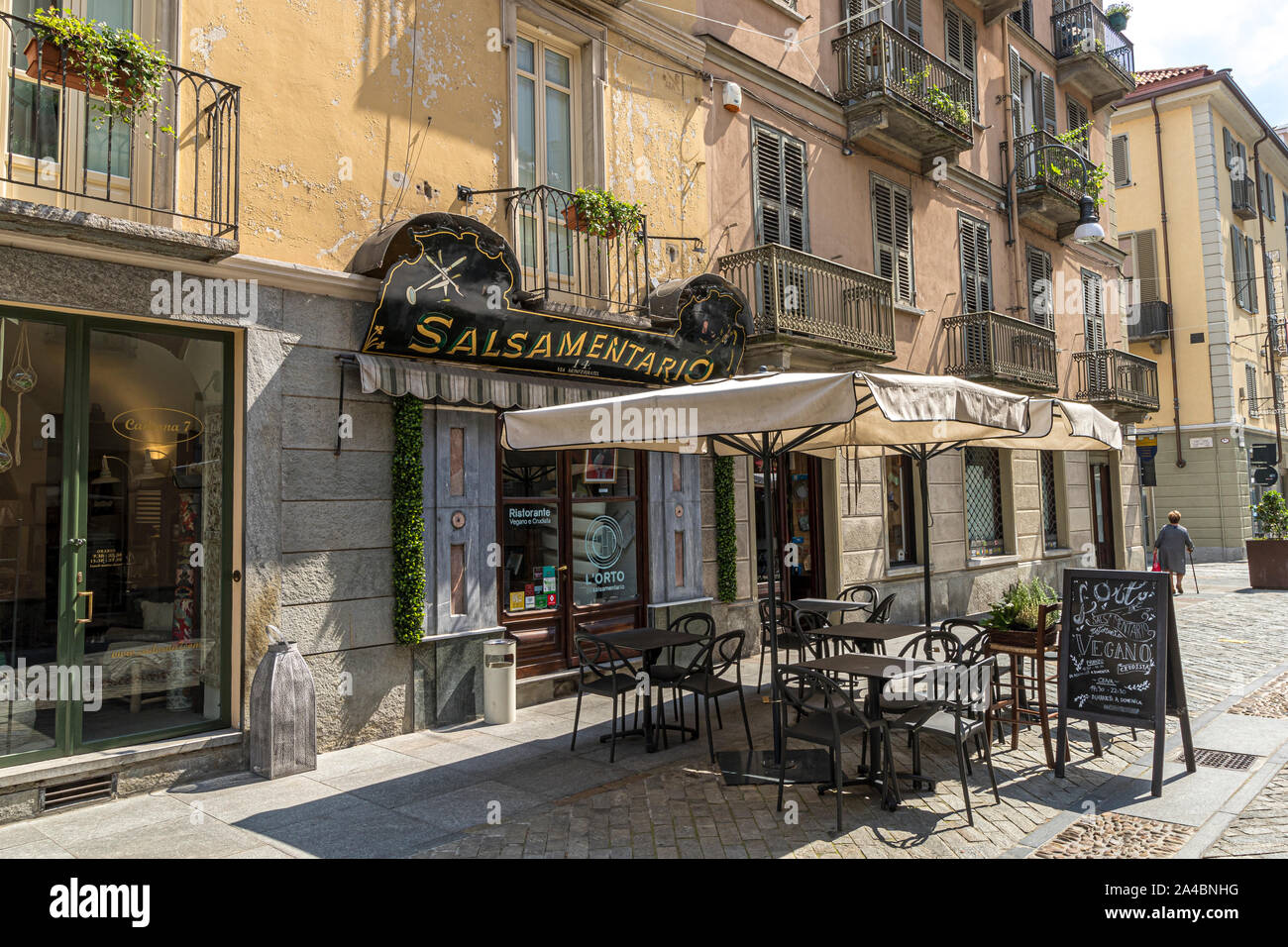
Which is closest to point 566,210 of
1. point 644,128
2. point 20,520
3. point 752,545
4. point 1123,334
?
point 644,128

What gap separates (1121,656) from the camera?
5844 millimetres

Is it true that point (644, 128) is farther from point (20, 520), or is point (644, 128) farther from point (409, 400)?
point (20, 520)

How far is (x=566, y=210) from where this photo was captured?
912 centimetres

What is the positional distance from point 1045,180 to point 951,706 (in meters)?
15.0

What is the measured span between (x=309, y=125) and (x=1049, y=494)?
54.0 feet

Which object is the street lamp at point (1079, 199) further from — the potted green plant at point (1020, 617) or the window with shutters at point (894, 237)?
the potted green plant at point (1020, 617)

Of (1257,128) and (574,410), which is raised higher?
(1257,128)

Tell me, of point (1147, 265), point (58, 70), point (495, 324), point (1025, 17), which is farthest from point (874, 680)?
point (1147, 265)

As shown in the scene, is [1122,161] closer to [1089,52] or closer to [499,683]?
[1089,52]

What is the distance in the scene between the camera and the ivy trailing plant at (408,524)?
292 inches

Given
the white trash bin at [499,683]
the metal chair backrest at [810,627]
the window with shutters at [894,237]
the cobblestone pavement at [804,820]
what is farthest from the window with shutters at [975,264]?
the white trash bin at [499,683]

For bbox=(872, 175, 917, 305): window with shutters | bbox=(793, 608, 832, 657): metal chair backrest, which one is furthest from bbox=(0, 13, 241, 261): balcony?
bbox=(872, 175, 917, 305): window with shutters

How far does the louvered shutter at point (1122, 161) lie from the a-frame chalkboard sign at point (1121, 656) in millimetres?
Result: 27086
